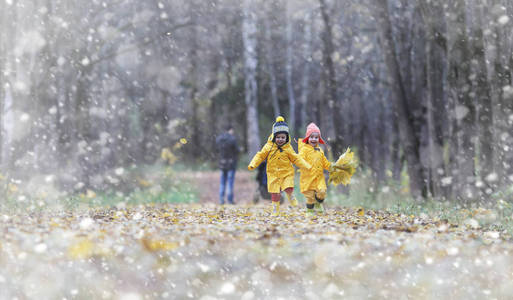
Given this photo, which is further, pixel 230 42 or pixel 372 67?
pixel 230 42

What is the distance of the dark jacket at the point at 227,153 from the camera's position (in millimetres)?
16828

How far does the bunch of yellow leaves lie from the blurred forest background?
2.81 metres

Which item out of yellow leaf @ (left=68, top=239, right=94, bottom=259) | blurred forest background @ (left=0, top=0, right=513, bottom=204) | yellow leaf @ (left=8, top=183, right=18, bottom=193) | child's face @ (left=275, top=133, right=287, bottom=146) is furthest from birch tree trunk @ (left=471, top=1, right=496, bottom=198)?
yellow leaf @ (left=8, top=183, right=18, bottom=193)

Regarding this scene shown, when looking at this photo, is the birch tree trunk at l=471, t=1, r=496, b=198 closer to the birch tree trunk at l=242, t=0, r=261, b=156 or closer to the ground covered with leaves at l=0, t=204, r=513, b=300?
the ground covered with leaves at l=0, t=204, r=513, b=300

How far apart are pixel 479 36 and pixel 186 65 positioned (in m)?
24.1

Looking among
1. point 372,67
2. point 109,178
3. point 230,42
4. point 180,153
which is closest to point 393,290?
point 109,178

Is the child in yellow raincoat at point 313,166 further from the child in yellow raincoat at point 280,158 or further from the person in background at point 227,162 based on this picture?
the person in background at point 227,162

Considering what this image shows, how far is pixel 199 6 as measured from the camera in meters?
Answer: 24.0

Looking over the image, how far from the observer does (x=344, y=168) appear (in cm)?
1100

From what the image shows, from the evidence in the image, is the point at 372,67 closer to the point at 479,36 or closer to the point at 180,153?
the point at 479,36

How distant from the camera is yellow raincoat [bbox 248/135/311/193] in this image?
10.8 metres

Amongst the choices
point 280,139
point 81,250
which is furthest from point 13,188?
point 81,250

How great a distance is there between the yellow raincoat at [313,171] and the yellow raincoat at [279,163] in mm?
170

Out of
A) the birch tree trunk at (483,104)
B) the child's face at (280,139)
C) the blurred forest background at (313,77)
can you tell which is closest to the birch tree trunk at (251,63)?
the blurred forest background at (313,77)
